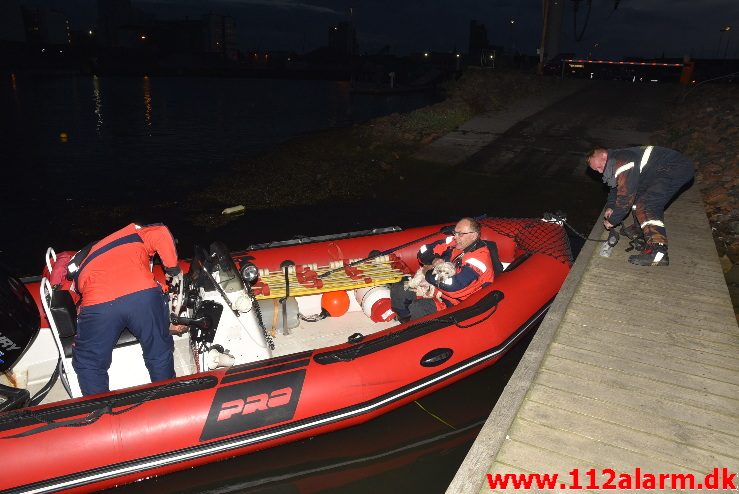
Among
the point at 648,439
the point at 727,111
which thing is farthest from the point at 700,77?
the point at 648,439

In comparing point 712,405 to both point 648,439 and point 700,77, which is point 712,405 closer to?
point 648,439

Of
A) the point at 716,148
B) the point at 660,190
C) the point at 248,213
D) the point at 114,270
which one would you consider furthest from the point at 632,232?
the point at 248,213

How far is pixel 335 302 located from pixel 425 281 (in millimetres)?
1058

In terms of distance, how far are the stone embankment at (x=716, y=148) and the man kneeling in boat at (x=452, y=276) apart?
3.54 m

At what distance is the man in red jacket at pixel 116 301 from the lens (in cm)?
361

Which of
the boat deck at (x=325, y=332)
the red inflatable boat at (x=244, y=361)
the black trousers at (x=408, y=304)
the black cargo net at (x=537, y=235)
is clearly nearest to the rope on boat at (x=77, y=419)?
the red inflatable boat at (x=244, y=361)

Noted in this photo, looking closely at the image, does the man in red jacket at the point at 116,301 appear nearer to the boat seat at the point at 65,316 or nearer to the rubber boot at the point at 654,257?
the boat seat at the point at 65,316

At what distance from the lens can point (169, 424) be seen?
3.65 meters

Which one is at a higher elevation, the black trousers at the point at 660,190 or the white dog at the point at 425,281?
the black trousers at the point at 660,190

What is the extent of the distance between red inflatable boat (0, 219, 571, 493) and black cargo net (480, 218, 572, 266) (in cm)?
5

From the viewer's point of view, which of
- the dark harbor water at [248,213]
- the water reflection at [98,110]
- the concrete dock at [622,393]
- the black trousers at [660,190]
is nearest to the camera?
the concrete dock at [622,393]

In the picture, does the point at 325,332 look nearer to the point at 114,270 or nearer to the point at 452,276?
the point at 452,276

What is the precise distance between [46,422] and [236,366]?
1.30 meters

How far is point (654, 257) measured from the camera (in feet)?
17.4
